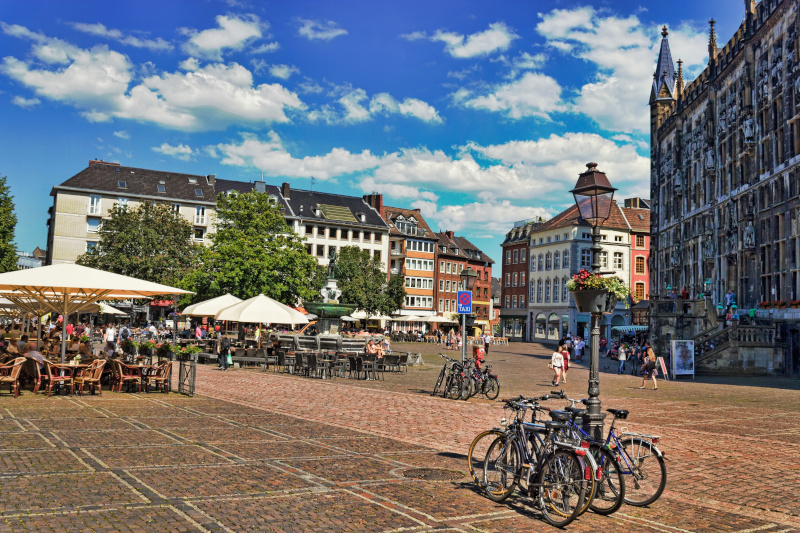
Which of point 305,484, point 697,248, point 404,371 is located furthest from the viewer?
point 697,248

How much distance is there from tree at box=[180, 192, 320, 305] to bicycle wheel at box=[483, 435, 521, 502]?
3967 cm

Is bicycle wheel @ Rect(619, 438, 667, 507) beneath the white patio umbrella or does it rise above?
beneath

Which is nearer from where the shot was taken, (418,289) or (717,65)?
(717,65)

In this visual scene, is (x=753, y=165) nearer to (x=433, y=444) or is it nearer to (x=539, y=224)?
(x=433, y=444)

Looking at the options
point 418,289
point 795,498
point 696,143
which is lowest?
point 795,498

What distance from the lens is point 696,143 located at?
50875 mm

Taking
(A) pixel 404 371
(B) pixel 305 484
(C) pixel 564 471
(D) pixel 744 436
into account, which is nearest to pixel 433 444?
(B) pixel 305 484

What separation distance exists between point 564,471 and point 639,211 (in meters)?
91.6

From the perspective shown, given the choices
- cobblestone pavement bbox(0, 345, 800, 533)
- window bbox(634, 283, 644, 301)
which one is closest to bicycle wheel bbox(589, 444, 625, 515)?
cobblestone pavement bbox(0, 345, 800, 533)

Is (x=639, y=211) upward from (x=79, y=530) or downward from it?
upward

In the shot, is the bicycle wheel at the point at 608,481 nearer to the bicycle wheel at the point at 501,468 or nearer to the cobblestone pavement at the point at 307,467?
the cobblestone pavement at the point at 307,467

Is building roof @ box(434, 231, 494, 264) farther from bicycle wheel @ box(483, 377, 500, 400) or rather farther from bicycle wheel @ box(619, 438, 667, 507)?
bicycle wheel @ box(619, 438, 667, 507)

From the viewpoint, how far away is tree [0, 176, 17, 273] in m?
48.7

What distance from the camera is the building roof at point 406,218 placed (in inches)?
3853
